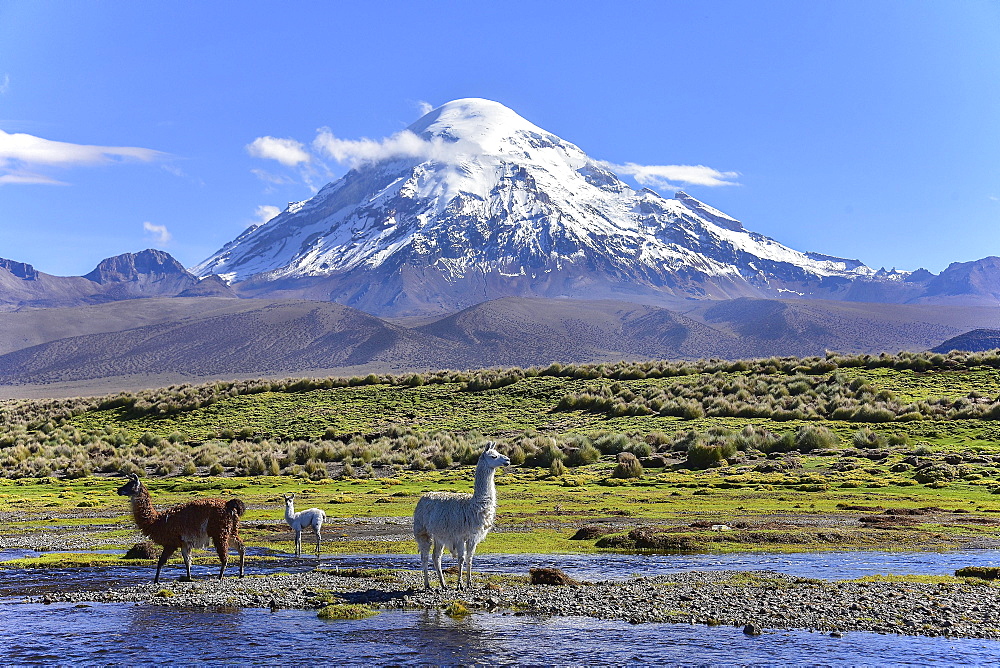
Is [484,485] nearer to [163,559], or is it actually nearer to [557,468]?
[163,559]

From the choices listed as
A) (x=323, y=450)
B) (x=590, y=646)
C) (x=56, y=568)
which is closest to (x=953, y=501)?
(x=590, y=646)

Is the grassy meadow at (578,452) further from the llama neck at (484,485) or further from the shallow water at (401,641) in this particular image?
the shallow water at (401,641)

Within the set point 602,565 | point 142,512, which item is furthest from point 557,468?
point 142,512

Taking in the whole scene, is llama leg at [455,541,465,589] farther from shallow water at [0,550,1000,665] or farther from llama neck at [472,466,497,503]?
shallow water at [0,550,1000,665]

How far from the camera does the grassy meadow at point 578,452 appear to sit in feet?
89.1

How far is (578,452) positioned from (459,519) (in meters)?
31.1

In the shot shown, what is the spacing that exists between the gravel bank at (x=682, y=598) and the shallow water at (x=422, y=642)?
60 cm

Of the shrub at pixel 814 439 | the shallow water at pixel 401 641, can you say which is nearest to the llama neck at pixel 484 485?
the shallow water at pixel 401 641

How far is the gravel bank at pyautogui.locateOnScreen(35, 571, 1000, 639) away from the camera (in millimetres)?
15022

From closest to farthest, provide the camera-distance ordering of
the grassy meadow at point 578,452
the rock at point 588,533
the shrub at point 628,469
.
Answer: the rock at point 588,533 → the grassy meadow at point 578,452 → the shrub at point 628,469

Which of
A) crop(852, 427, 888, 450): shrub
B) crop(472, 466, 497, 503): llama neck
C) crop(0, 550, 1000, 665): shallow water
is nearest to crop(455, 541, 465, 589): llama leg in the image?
crop(472, 466, 497, 503): llama neck

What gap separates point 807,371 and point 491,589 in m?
57.1

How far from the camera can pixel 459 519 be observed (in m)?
17.2

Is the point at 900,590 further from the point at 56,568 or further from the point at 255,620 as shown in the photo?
the point at 56,568
